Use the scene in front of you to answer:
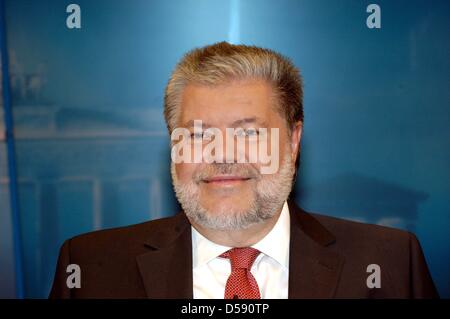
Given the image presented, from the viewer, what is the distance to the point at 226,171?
5.81 feet

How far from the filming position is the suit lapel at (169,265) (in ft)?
6.01

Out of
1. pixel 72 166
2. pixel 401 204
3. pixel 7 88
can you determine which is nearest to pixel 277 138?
pixel 401 204

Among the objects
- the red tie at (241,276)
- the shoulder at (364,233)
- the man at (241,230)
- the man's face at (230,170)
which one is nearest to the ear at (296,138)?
the man at (241,230)

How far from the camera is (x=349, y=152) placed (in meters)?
2.21

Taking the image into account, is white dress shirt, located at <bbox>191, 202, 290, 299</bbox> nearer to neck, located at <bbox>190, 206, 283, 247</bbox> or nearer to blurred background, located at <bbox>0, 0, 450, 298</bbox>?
neck, located at <bbox>190, 206, 283, 247</bbox>

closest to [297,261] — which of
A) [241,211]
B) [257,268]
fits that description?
[257,268]

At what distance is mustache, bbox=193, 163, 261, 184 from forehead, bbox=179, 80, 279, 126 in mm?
121

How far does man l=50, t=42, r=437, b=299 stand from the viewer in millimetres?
1786

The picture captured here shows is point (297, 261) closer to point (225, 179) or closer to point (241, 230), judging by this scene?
point (241, 230)

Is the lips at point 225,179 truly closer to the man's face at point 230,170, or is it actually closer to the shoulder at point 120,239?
the man's face at point 230,170

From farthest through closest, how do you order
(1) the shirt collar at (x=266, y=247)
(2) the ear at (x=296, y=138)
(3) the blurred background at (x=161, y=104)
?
(3) the blurred background at (x=161, y=104) → (2) the ear at (x=296, y=138) → (1) the shirt collar at (x=266, y=247)

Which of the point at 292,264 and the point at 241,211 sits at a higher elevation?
the point at 241,211

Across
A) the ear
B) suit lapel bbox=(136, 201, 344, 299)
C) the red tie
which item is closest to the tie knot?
the red tie

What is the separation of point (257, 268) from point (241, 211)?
0.19 m
